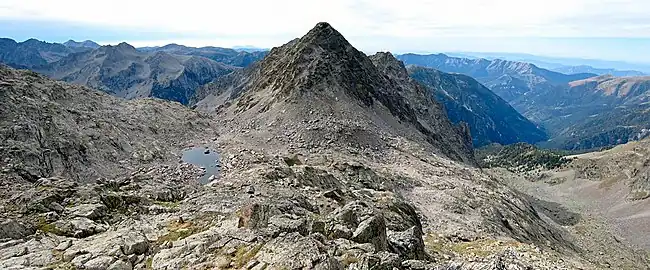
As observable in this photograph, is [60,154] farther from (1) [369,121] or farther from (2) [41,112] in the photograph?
(1) [369,121]

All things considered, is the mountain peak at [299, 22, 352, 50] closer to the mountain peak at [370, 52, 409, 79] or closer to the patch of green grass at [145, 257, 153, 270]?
the mountain peak at [370, 52, 409, 79]

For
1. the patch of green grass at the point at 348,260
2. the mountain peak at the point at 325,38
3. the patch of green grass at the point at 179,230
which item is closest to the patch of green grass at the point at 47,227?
the patch of green grass at the point at 179,230

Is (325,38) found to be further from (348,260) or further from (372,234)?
(348,260)

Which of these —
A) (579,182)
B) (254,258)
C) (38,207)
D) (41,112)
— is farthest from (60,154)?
(579,182)

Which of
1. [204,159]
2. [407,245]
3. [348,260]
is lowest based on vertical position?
[204,159]

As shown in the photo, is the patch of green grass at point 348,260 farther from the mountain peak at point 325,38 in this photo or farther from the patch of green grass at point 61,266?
the mountain peak at point 325,38

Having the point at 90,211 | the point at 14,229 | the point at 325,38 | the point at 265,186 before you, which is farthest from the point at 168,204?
the point at 325,38
